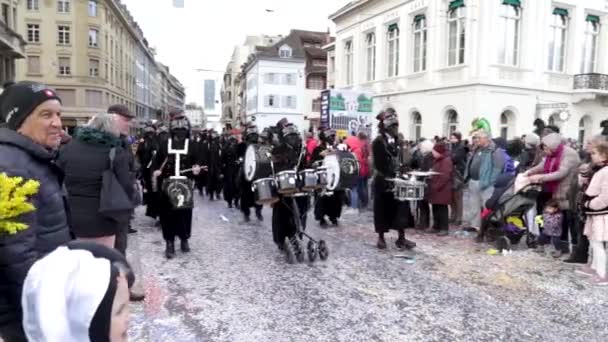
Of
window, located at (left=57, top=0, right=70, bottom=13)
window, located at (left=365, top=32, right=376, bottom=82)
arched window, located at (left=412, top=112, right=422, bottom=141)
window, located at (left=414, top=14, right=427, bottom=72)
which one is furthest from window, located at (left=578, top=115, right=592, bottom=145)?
window, located at (left=57, top=0, right=70, bottom=13)

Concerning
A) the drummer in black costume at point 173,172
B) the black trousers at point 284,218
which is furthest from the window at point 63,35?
the black trousers at point 284,218

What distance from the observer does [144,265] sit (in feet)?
20.1

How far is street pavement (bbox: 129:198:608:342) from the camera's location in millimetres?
4129

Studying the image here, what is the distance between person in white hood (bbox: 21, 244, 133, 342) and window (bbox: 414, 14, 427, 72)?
24.1 metres

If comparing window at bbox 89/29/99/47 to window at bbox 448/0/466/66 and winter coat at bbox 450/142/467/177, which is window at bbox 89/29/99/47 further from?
winter coat at bbox 450/142/467/177

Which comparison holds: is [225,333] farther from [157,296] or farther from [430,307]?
[430,307]

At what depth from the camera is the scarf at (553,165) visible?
6.81m

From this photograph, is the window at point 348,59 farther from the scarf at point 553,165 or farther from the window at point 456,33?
the scarf at point 553,165

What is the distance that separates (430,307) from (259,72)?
52376 millimetres

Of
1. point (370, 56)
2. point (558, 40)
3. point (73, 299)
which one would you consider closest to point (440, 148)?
point (73, 299)

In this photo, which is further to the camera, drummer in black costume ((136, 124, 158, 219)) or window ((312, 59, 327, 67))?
window ((312, 59, 327, 67))

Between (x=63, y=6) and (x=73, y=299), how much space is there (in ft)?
198

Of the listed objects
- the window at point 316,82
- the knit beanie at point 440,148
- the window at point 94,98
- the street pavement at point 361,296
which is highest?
the window at point 316,82

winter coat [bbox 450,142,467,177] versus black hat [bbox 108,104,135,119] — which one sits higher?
black hat [bbox 108,104,135,119]
